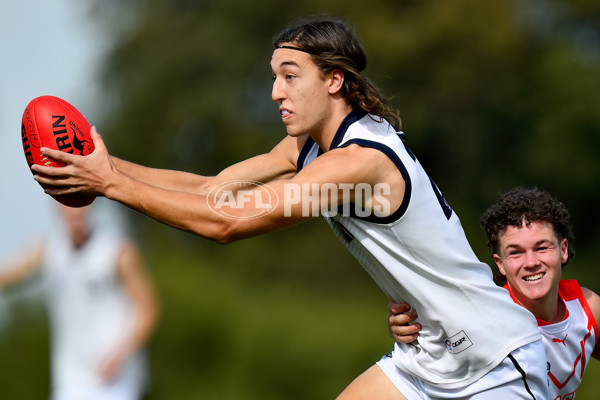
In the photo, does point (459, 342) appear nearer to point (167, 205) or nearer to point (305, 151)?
point (305, 151)

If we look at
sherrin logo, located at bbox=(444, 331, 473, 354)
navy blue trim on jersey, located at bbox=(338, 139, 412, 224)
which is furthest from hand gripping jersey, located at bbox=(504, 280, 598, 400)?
navy blue trim on jersey, located at bbox=(338, 139, 412, 224)

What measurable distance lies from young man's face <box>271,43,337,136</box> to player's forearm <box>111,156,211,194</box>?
0.83 m

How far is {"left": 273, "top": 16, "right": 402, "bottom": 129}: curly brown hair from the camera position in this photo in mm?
4523

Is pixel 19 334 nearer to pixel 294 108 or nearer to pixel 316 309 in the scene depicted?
pixel 316 309

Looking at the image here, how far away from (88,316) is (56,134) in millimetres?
3416

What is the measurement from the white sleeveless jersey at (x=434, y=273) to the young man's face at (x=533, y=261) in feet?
1.11

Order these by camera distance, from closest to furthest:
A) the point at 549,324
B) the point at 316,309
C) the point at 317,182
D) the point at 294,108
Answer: the point at 317,182, the point at 294,108, the point at 549,324, the point at 316,309

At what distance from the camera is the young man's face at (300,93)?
14.7ft

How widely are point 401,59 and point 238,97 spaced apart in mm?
4046

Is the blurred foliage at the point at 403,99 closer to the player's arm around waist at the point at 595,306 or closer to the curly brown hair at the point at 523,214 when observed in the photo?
the player's arm around waist at the point at 595,306

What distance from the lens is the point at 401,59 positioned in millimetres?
21594

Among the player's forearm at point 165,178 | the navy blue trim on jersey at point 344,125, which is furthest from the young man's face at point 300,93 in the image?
the player's forearm at point 165,178

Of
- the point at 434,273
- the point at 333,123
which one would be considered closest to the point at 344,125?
the point at 333,123

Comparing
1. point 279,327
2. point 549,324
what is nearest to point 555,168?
point 279,327
